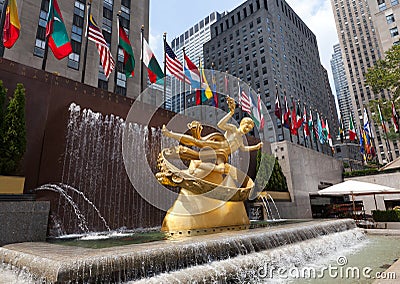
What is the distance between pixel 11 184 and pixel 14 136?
1.52m

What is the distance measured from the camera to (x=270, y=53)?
6119 cm

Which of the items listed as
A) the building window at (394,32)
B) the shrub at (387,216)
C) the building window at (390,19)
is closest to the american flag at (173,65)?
the shrub at (387,216)

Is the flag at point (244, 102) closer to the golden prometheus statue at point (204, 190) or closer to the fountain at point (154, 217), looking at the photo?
the fountain at point (154, 217)

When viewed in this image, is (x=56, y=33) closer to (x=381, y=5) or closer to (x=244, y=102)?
(x=244, y=102)

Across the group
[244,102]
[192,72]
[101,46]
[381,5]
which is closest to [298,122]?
[244,102]

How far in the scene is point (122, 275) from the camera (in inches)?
148

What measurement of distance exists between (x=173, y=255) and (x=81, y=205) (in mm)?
7172

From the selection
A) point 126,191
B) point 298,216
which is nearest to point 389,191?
point 298,216

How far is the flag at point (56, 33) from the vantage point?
11.9 meters

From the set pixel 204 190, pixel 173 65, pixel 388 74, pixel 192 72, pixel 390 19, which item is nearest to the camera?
pixel 204 190

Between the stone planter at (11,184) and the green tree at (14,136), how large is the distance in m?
0.24

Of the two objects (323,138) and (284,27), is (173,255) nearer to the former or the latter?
(323,138)

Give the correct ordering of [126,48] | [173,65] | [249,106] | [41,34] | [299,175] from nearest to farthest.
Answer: [126,48] → [173,65] → [249,106] → [299,175] → [41,34]

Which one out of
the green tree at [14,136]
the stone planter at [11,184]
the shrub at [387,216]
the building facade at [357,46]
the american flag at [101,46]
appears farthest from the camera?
the building facade at [357,46]
